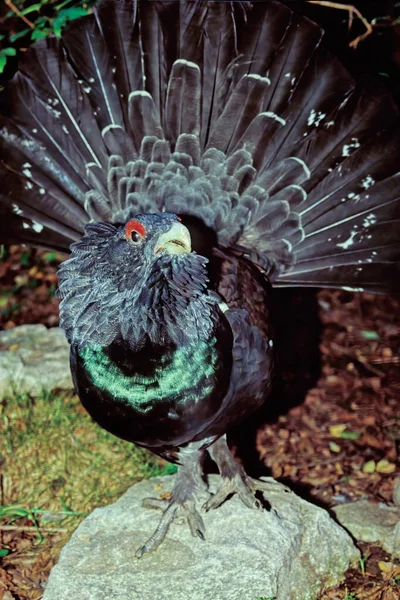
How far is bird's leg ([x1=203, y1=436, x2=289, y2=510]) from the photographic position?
427 centimetres

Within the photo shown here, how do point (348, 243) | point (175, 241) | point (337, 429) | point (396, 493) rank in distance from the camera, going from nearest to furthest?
point (175, 241) → point (396, 493) → point (348, 243) → point (337, 429)

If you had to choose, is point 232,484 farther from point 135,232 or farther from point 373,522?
point 135,232

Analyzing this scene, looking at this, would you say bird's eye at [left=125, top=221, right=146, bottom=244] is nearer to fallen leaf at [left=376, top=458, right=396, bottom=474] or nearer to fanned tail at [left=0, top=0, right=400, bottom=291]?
fanned tail at [left=0, top=0, right=400, bottom=291]

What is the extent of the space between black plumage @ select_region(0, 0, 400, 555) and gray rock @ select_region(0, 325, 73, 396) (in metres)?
1.09

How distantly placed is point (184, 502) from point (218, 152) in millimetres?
2265

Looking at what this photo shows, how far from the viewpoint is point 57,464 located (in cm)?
518

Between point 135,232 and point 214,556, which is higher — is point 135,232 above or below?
above

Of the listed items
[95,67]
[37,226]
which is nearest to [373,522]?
[37,226]

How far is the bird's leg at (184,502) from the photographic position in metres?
4.13

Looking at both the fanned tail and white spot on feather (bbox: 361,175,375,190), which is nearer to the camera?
the fanned tail

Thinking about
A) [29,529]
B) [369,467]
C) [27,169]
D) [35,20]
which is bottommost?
[29,529]

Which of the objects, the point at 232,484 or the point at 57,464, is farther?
the point at 57,464

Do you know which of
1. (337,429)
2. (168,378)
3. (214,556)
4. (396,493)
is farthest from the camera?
(337,429)

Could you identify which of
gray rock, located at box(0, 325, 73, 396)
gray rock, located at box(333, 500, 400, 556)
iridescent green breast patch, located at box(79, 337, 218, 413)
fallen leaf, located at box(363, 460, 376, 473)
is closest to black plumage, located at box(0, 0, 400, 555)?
iridescent green breast patch, located at box(79, 337, 218, 413)
